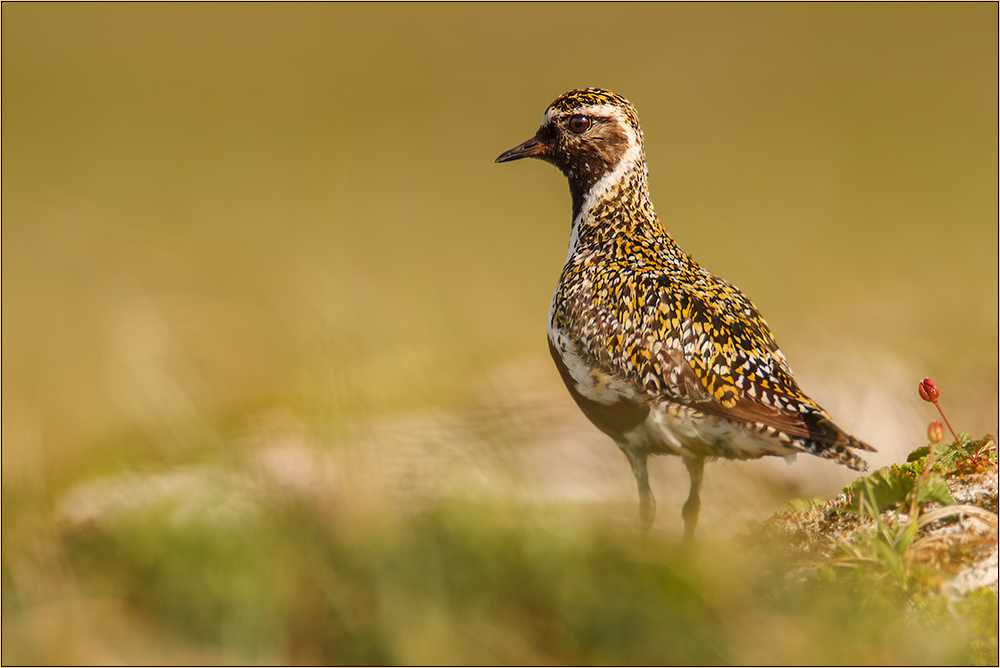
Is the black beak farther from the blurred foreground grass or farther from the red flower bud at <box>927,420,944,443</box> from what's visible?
the red flower bud at <box>927,420,944,443</box>

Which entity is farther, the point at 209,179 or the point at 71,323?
the point at 209,179

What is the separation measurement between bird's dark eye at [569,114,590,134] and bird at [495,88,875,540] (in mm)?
14

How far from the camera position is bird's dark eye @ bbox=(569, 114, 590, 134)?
18.3ft

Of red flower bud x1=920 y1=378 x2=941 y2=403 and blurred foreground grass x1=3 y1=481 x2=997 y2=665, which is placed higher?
red flower bud x1=920 y1=378 x2=941 y2=403

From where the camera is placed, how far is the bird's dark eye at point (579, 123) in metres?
5.57

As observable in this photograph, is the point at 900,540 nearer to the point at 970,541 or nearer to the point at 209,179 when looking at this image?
the point at 970,541

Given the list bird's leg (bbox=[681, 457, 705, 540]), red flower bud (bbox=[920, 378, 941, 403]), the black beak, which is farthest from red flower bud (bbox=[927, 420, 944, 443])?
the black beak

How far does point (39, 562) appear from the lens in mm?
4336

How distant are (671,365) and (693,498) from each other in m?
0.72

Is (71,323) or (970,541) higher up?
(970,541)

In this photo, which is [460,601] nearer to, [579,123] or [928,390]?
[928,390]

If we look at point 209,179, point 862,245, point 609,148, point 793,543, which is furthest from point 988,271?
point 209,179

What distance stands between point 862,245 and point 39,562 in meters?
13.4

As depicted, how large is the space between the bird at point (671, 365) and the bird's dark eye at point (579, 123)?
0.05ft
